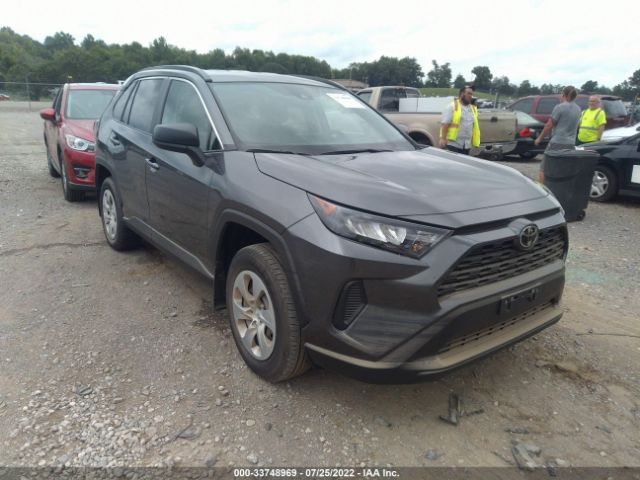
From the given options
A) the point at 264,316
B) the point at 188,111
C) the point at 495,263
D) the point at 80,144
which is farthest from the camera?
the point at 80,144

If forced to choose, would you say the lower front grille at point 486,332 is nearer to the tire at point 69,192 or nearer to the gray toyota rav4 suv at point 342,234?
the gray toyota rav4 suv at point 342,234

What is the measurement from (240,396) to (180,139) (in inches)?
62.3

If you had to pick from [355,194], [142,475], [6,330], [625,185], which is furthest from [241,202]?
[625,185]

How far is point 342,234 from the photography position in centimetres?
230

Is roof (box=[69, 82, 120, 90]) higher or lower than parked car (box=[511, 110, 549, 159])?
higher

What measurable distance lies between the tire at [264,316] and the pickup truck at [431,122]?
830 centimetres

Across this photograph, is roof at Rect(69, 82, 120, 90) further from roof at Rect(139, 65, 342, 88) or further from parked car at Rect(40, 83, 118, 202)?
roof at Rect(139, 65, 342, 88)

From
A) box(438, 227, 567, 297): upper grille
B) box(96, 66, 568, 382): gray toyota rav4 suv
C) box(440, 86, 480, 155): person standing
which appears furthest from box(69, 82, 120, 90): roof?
box(438, 227, 567, 297): upper grille

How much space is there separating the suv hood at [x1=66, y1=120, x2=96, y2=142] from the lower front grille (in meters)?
6.28

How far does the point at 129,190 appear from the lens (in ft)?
14.3

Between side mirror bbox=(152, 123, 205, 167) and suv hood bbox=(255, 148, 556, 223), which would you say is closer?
suv hood bbox=(255, 148, 556, 223)

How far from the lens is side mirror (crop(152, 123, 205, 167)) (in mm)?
3059

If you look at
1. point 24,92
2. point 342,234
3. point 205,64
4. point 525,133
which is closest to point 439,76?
point 205,64

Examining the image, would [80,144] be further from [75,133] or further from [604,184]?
[604,184]
